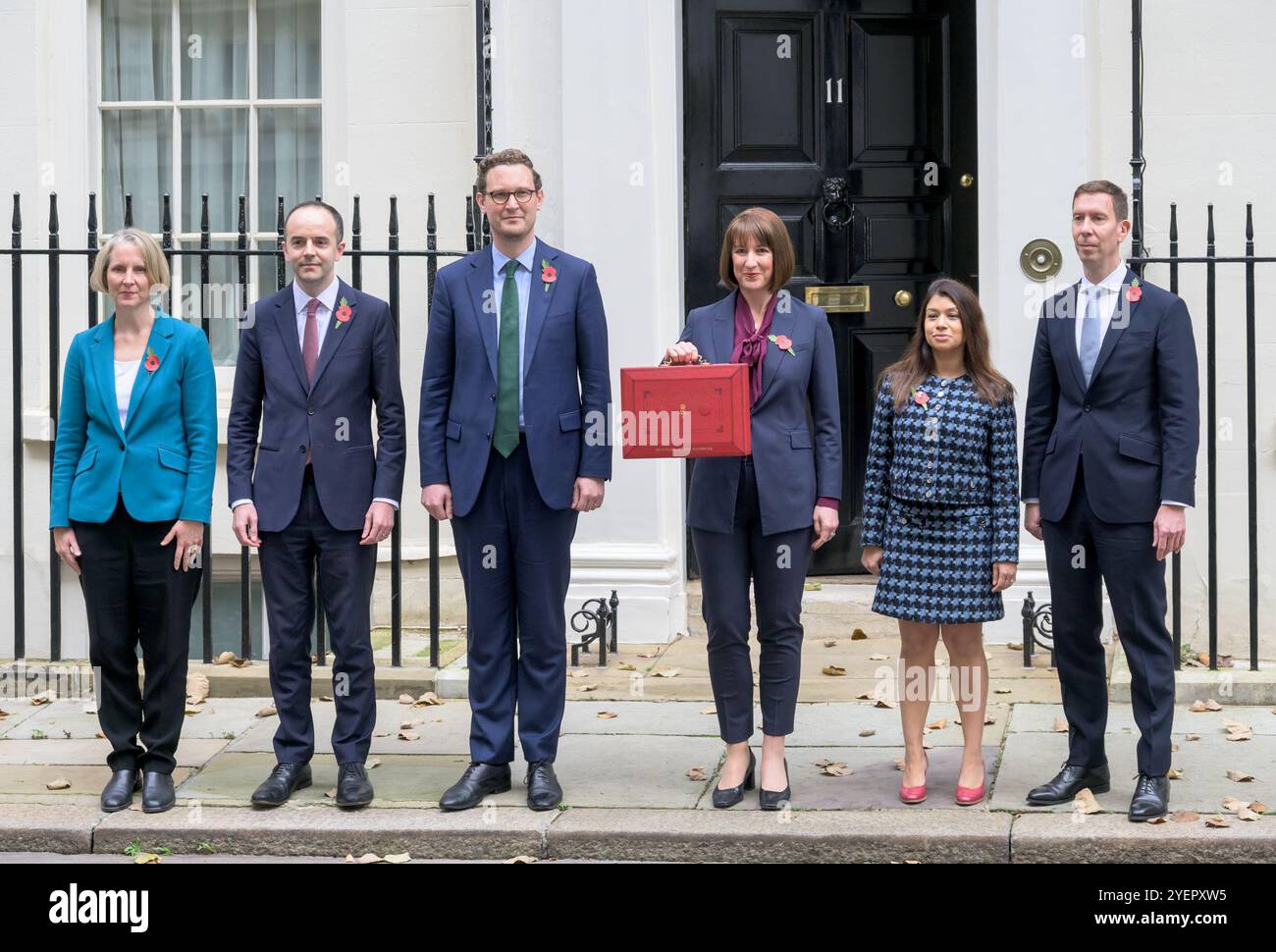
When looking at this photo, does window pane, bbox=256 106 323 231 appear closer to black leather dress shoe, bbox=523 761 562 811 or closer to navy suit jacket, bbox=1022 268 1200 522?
black leather dress shoe, bbox=523 761 562 811

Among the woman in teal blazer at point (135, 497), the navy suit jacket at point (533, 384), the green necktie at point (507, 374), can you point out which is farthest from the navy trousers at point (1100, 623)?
the woman in teal blazer at point (135, 497)

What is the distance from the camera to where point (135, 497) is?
580 cm

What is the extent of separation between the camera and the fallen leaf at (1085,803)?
550 centimetres

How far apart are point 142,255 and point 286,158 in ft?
11.3

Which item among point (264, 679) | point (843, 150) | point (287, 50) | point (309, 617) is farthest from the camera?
point (287, 50)

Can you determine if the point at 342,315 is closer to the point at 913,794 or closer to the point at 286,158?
the point at 913,794

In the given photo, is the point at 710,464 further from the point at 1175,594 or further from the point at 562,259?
the point at 1175,594

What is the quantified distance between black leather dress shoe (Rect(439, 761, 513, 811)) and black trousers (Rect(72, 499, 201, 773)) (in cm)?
103

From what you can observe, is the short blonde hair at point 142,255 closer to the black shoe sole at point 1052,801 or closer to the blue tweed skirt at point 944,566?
the blue tweed skirt at point 944,566

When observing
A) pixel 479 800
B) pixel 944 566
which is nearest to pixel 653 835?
pixel 479 800

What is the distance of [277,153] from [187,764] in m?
3.95

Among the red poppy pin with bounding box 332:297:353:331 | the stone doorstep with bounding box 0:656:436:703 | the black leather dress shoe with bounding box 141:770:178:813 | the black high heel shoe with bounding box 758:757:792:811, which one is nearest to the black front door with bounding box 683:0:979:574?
the stone doorstep with bounding box 0:656:436:703
